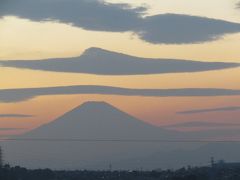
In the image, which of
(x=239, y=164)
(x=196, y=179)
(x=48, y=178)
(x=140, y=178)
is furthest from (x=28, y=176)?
(x=239, y=164)

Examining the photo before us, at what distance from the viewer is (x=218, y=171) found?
467ft

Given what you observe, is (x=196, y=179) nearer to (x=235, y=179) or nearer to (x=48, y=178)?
(x=235, y=179)

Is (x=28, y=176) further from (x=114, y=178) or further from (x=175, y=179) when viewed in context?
(x=175, y=179)

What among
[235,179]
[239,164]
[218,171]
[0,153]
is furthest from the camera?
[239,164]

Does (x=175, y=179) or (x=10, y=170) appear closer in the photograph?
(x=175, y=179)

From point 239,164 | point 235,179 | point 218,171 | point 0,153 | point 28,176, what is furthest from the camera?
point 239,164

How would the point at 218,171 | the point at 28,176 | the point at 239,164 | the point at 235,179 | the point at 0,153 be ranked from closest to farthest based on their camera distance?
the point at 0,153 → the point at 235,179 → the point at 28,176 → the point at 218,171 → the point at 239,164

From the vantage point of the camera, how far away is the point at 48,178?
433 ft

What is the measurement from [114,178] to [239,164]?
4034 centimetres

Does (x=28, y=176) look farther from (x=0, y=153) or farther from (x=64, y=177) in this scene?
(x=0, y=153)

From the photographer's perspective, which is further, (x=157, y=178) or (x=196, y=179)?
(x=157, y=178)

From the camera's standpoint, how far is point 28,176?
13150 centimetres

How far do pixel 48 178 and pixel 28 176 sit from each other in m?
2.18

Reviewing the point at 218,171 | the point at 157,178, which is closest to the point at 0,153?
the point at 157,178
